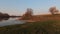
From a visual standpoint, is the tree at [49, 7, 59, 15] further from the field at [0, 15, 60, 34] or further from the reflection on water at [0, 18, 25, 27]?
the reflection on water at [0, 18, 25, 27]

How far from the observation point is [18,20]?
1.62m

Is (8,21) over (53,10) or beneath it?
beneath

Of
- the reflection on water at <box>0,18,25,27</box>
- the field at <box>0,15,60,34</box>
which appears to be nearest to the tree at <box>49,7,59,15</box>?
the field at <box>0,15,60,34</box>

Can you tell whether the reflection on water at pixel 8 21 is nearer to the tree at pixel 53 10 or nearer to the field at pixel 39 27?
the field at pixel 39 27

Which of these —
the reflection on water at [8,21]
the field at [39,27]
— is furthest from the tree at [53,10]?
the reflection on water at [8,21]

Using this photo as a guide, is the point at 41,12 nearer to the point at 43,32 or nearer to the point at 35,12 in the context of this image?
the point at 35,12

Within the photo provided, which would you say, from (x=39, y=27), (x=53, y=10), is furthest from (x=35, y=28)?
(x=53, y=10)

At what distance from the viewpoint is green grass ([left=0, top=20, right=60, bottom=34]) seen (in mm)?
Result: 1593

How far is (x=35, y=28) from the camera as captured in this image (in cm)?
163

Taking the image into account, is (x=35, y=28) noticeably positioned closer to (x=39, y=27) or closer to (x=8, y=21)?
(x=39, y=27)

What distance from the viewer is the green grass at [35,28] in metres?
1.59

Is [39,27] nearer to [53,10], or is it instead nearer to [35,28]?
[35,28]

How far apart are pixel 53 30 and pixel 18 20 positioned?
0.45 m

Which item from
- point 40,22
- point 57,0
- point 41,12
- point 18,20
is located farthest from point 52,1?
point 18,20
